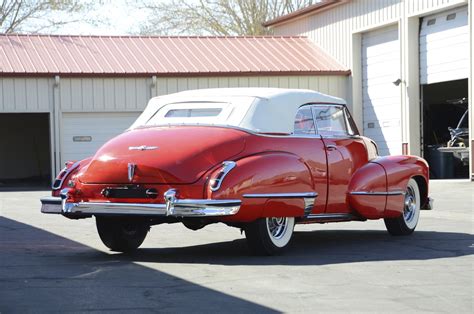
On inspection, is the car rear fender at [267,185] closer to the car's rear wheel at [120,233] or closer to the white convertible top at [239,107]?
the white convertible top at [239,107]

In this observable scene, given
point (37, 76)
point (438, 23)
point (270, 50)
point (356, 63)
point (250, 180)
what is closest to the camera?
point (250, 180)

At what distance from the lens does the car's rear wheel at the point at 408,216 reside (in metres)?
10.9

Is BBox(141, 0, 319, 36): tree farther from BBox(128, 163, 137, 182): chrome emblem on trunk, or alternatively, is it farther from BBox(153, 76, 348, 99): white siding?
BBox(128, 163, 137, 182): chrome emblem on trunk

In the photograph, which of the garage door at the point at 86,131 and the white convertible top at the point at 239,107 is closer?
the white convertible top at the point at 239,107

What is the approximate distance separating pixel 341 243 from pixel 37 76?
54.2 ft

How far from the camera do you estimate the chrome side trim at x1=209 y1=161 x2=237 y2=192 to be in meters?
8.42

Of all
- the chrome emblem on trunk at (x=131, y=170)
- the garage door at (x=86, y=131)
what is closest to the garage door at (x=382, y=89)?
the garage door at (x=86, y=131)

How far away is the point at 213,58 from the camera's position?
27.7 m

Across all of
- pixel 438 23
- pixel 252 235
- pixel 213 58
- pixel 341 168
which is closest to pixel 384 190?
pixel 341 168

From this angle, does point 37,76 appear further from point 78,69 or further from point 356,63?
point 356,63

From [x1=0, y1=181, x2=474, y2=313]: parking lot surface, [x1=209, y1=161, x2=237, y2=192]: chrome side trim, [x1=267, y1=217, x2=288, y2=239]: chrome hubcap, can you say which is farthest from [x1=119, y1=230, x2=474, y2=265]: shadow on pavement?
[x1=209, y1=161, x2=237, y2=192]: chrome side trim

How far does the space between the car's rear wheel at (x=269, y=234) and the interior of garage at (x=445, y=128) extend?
14458mm

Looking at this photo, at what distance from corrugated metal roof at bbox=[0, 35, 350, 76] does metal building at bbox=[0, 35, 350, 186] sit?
0.09ft

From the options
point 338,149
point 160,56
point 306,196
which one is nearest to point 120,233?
point 306,196
